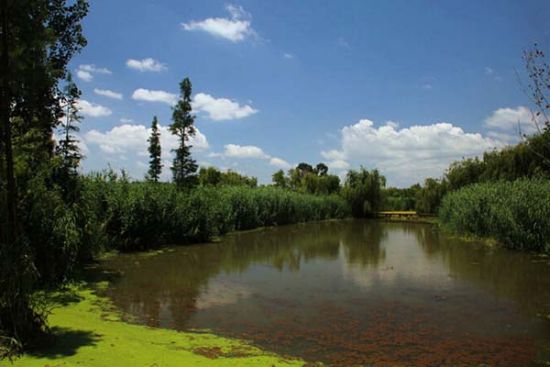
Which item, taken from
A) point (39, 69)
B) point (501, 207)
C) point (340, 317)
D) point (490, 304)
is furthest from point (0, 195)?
point (501, 207)

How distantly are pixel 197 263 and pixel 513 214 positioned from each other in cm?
1227

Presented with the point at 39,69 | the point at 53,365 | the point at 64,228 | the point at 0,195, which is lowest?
the point at 53,365

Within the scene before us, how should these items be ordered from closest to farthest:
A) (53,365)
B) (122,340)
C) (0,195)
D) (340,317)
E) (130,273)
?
(53,365) → (122,340) → (0,195) → (340,317) → (130,273)

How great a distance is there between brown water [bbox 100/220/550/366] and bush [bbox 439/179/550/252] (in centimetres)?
93

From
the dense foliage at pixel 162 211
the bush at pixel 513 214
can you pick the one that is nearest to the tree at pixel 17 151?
the dense foliage at pixel 162 211

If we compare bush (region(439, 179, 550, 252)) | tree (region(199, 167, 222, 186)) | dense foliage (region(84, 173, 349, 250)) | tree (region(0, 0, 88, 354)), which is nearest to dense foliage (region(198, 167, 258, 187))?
tree (region(199, 167, 222, 186))

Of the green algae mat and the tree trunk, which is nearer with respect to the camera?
the green algae mat

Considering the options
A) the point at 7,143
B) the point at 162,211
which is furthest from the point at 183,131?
the point at 7,143

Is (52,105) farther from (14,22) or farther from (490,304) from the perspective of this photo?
(490,304)

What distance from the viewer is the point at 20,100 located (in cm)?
948

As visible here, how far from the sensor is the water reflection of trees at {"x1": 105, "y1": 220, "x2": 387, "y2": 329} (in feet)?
29.1

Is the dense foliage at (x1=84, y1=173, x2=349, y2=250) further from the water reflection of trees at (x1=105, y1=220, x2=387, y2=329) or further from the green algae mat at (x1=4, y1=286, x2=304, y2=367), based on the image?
the green algae mat at (x1=4, y1=286, x2=304, y2=367)

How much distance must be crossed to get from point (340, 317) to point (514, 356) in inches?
113

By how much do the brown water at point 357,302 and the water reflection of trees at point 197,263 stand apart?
0.04 m
